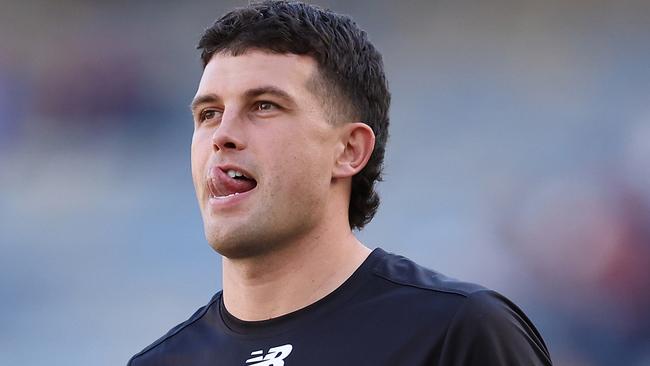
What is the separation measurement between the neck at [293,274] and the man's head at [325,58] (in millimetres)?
183

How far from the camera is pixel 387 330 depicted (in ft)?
5.20

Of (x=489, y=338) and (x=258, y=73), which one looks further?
A: (x=258, y=73)

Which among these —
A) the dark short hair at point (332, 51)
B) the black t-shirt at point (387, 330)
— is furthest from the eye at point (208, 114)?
the black t-shirt at point (387, 330)

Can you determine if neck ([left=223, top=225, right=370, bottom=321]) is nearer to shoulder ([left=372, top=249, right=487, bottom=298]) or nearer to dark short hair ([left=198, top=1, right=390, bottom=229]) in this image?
shoulder ([left=372, top=249, right=487, bottom=298])

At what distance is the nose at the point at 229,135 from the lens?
1.66 meters

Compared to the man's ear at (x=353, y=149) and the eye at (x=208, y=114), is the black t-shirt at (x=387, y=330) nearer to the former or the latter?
the man's ear at (x=353, y=149)

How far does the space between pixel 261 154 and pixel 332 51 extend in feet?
0.98

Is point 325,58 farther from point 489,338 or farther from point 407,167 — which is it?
point 407,167

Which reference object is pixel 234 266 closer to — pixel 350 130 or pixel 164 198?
pixel 350 130

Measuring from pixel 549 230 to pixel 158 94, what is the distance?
1.99 metres

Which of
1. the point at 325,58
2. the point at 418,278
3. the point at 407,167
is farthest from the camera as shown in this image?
the point at 407,167

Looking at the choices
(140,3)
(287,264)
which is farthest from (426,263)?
(287,264)

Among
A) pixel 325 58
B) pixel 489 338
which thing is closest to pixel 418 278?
pixel 489 338

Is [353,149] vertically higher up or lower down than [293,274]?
higher up
